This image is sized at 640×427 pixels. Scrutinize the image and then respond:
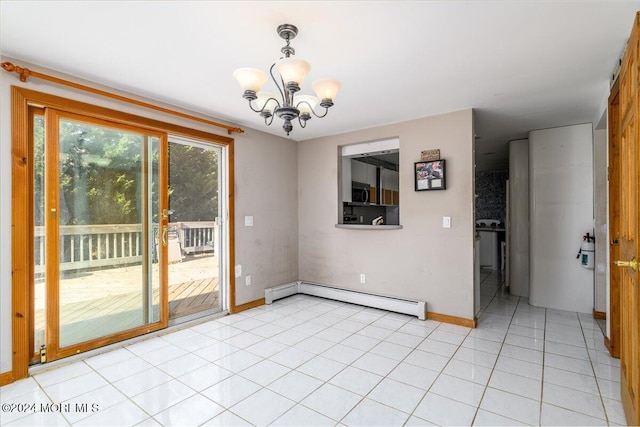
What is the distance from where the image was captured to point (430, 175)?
3.72 m

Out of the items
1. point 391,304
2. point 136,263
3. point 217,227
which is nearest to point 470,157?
point 391,304

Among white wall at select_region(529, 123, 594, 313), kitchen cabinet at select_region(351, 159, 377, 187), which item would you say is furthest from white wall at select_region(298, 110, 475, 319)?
white wall at select_region(529, 123, 594, 313)

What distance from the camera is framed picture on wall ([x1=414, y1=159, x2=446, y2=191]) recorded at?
363 centimetres

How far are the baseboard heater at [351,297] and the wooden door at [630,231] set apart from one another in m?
1.94

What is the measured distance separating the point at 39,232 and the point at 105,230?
19.0 inches

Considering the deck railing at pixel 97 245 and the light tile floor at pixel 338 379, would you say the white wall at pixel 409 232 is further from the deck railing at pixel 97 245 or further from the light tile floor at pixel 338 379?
the deck railing at pixel 97 245

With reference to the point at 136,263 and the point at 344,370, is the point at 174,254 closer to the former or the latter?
the point at 136,263

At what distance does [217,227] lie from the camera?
3.95 metres

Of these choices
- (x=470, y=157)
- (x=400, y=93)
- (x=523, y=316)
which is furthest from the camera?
(x=523, y=316)

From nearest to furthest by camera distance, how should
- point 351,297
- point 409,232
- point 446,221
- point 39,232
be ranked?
point 39,232, point 446,221, point 409,232, point 351,297

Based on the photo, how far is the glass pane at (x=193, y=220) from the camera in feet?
11.7

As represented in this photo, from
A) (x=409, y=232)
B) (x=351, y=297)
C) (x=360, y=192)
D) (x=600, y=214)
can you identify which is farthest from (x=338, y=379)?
(x=600, y=214)

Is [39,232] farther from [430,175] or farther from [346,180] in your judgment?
[430,175]

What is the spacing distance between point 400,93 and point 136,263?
3162 millimetres
